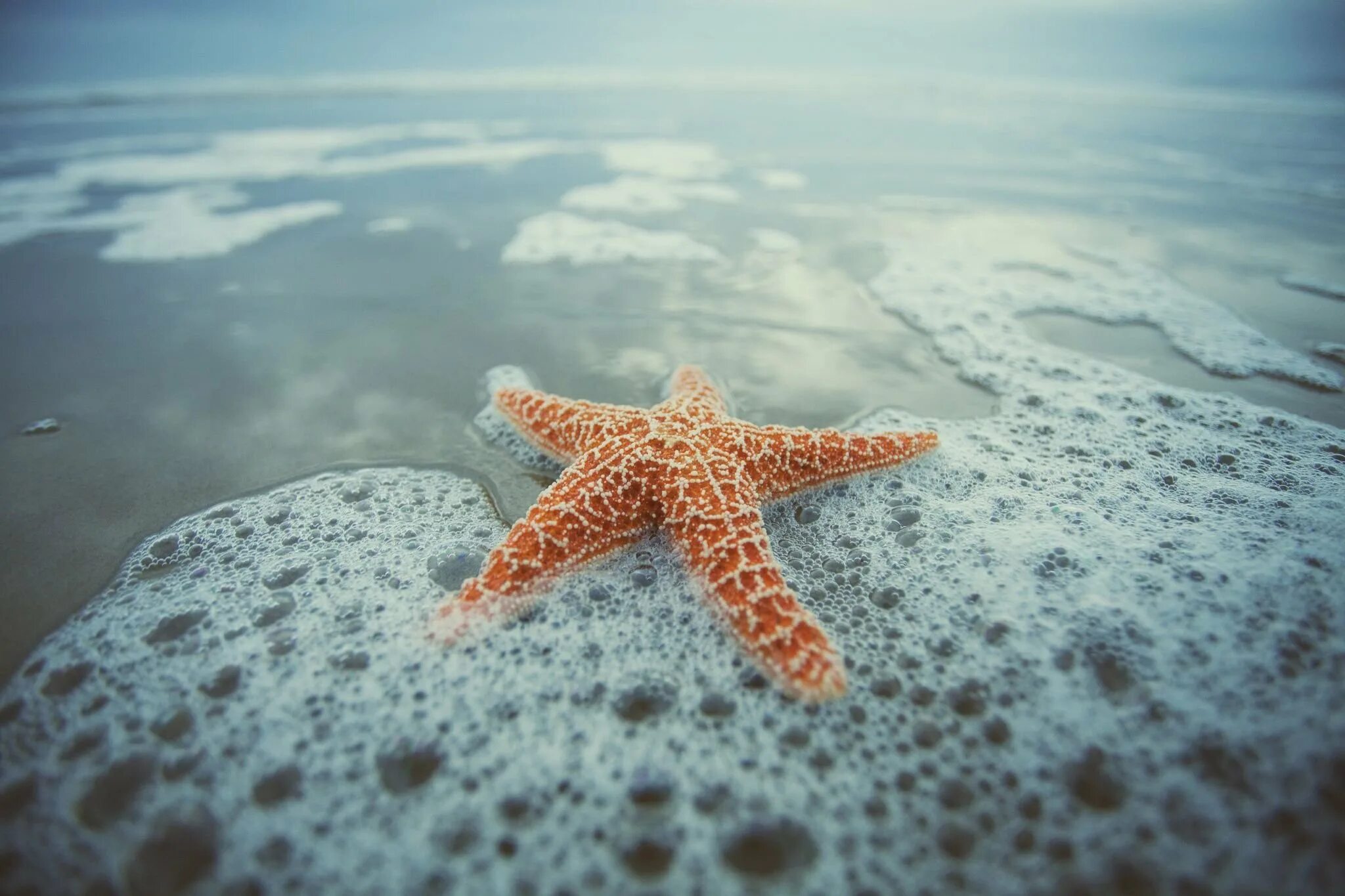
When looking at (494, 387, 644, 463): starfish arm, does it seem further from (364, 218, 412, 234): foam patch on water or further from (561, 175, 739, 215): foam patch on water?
(561, 175, 739, 215): foam patch on water

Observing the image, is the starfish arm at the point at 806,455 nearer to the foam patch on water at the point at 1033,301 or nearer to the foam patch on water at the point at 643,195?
the foam patch on water at the point at 1033,301

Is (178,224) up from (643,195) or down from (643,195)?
down

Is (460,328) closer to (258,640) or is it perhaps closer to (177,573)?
(177,573)

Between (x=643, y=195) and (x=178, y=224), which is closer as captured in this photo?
(x=178, y=224)

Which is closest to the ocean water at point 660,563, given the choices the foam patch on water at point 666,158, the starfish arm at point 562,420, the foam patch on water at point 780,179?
the starfish arm at point 562,420

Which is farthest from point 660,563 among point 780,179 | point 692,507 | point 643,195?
point 780,179

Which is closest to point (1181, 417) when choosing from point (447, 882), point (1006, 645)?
point (1006, 645)

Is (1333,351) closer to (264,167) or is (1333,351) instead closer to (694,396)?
(694,396)
